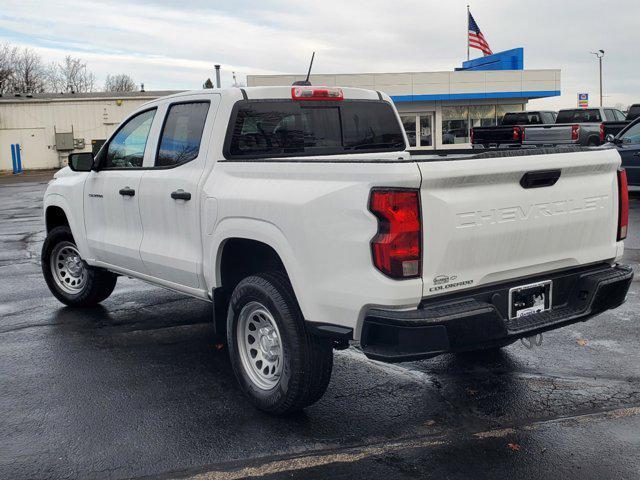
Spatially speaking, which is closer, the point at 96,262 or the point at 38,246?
→ the point at 96,262

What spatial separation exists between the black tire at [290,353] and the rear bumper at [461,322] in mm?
493

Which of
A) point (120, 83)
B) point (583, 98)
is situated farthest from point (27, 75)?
point (583, 98)

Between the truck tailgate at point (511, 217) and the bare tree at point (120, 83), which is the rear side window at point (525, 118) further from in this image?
the bare tree at point (120, 83)

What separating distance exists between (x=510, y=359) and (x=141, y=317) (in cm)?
359

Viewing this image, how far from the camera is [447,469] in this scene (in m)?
3.62

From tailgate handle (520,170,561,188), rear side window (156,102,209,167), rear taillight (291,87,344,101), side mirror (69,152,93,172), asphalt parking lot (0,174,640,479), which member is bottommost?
asphalt parking lot (0,174,640,479)

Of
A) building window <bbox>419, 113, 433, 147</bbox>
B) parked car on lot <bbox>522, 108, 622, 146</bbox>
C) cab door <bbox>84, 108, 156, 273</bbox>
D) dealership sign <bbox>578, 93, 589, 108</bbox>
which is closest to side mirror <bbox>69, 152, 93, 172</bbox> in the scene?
cab door <bbox>84, 108, 156, 273</bbox>

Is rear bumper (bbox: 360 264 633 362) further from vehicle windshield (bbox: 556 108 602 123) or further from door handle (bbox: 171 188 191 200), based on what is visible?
vehicle windshield (bbox: 556 108 602 123)

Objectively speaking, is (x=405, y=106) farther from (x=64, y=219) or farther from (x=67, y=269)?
(x=67, y=269)

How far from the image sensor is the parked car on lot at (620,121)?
71.9 ft

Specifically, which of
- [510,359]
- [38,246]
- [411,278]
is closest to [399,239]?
[411,278]

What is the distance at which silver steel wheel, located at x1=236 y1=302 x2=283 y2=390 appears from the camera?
173 inches

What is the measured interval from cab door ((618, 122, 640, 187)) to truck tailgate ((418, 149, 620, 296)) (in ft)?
37.6

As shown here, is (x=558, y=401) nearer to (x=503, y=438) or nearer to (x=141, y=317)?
(x=503, y=438)
